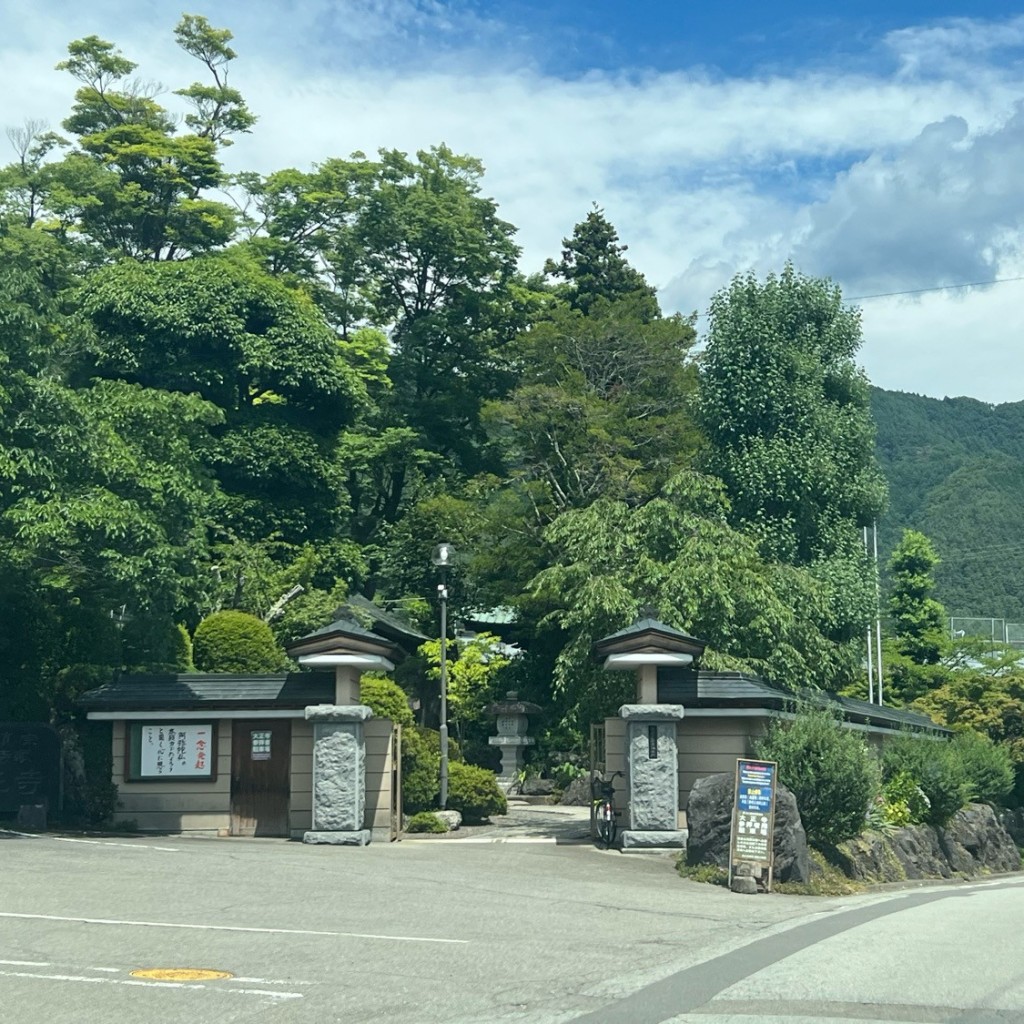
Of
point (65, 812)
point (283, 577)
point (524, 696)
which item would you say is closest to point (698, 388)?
point (524, 696)

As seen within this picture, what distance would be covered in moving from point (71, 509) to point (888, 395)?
116737mm

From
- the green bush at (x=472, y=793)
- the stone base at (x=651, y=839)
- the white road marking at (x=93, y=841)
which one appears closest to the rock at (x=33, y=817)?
the white road marking at (x=93, y=841)

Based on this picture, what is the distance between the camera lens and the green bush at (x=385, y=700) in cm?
2839

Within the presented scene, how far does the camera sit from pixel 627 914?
605 inches

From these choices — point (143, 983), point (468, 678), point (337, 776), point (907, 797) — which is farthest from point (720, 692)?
point (468, 678)

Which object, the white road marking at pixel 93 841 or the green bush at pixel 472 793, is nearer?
the white road marking at pixel 93 841

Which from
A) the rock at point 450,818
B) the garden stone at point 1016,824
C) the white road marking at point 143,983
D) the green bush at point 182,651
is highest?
the green bush at point 182,651

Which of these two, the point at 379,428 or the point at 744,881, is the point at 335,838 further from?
the point at 379,428

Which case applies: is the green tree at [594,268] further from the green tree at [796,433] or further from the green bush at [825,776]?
the green bush at [825,776]

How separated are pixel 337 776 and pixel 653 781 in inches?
207

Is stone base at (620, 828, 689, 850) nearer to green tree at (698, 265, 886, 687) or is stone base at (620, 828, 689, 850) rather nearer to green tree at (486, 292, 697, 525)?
green tree at (486, 292, 697, 525)

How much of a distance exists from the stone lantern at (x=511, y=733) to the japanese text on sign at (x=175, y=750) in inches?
584

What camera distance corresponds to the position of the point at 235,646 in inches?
1215

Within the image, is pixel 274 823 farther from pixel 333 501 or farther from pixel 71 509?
pixel 333 501
